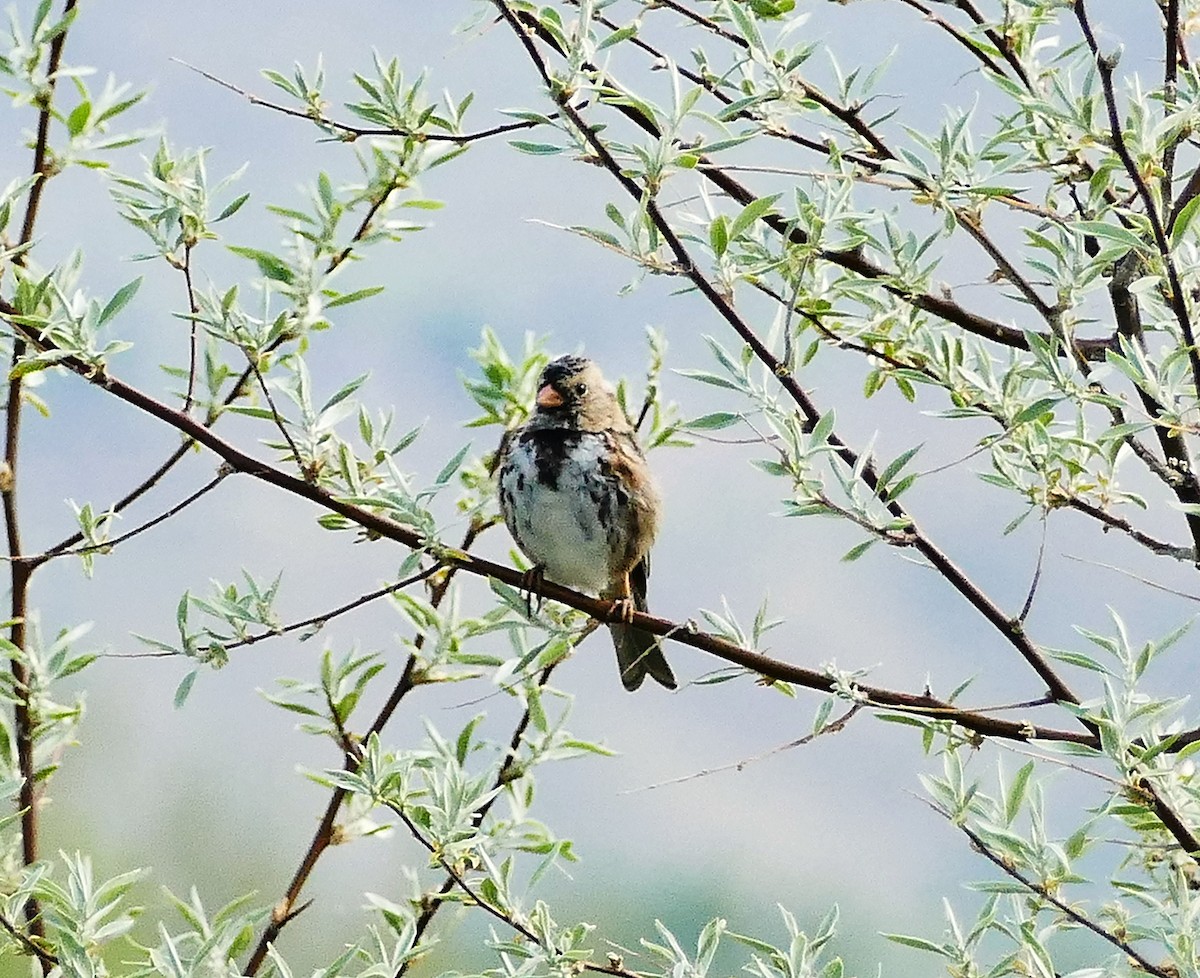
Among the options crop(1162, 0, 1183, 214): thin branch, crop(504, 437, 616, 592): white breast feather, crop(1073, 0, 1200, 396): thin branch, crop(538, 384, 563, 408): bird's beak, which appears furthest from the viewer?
crop(538, 384, 563, 408): bird's beak

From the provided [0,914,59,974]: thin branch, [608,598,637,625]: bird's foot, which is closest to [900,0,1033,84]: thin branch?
[608,598,637,625]: bird's foot

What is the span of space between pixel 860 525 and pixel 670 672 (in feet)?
4.09

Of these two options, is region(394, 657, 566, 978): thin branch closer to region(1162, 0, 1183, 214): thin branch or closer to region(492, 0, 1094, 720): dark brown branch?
region(492, 0, 1094, 720): dark brown branch

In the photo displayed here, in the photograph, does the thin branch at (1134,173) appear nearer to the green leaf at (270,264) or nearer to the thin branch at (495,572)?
the thin branch at (495,572)

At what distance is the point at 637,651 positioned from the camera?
10.6 feet

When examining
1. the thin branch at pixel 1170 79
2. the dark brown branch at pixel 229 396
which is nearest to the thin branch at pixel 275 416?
the dark brown branch at pixel 229 396

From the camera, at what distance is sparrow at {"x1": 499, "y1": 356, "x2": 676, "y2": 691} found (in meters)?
3.10

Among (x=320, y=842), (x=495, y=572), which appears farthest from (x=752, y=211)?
(x=320, y=842)

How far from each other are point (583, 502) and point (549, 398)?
0.88ft

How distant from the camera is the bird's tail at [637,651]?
2.99m

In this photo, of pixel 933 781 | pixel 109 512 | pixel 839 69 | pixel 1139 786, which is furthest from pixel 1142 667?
pixel 109 512

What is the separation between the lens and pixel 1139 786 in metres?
1.66

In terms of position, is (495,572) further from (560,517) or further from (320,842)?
(560,517)

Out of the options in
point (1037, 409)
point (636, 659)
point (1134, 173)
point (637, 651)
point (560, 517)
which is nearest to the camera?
point (1134, 173)
